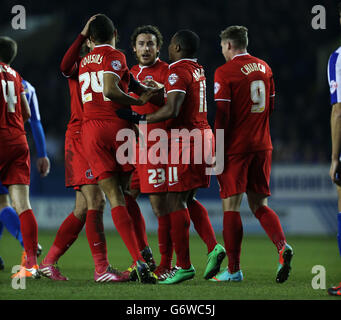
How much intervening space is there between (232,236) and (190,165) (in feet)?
2.42

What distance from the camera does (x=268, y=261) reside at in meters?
8.22

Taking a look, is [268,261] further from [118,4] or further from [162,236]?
[118,4]

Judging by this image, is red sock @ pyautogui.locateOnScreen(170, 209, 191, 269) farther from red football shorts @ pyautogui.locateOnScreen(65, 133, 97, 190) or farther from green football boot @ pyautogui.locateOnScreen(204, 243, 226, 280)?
red football shorts @ pyautogui.locateOnScreen(65, 133, 97, 190)

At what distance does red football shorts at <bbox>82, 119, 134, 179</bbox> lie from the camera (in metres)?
5.56

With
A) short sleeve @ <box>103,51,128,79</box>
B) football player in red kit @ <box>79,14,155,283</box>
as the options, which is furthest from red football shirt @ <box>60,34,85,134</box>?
short sleeve @ <box>103,51,128,79</box>

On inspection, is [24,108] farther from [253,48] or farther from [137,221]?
[253,48]

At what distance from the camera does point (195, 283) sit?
5699 millimetres

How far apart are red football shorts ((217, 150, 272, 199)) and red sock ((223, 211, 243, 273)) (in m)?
0.20

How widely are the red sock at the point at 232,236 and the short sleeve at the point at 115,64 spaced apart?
1572mm

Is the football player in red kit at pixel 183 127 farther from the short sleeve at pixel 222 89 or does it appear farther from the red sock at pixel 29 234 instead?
the red sock at pixel 29 234

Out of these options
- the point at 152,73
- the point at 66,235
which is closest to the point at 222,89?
the point at 152,73

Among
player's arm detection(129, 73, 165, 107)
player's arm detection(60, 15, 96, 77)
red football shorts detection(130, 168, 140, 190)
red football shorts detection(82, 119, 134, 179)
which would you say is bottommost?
red football shorts detection(130, 168, 140, 190)

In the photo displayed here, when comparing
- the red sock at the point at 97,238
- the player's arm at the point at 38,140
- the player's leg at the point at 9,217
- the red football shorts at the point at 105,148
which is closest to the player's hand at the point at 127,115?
the red football shorts at the point at 105,148

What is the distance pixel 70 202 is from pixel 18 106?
748 centimetres
